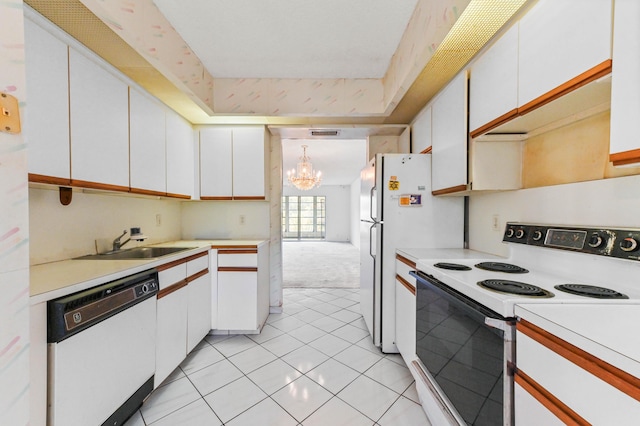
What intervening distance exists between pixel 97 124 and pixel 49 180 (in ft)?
1.59

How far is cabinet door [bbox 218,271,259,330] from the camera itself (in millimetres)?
2512

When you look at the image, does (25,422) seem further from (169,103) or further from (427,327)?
(169,103)

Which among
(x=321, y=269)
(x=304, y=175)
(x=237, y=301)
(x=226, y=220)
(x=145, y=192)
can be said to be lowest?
(x=321, y=269)

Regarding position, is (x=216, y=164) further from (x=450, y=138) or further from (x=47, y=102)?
(x=450, y=138)

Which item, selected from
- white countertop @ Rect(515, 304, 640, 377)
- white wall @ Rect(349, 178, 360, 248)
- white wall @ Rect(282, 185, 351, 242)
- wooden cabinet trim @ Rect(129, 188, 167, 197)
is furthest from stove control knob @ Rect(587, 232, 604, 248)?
white wall @ Rect(282, 185, 351, 242)

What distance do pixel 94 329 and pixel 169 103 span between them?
1.93m

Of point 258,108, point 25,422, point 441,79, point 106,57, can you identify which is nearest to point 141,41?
point 106,57

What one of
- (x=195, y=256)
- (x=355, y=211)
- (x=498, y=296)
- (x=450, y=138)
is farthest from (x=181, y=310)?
(x=355, y=211)

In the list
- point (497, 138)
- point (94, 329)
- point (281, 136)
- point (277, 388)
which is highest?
point (281, 136)

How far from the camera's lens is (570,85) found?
993 mm

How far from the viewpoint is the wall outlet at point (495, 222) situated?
1810mm

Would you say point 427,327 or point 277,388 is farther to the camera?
point 277,388

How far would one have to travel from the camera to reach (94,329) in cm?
122

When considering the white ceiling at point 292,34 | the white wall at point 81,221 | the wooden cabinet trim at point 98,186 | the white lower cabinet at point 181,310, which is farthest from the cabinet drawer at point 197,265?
the white ceiling at point 292,34
